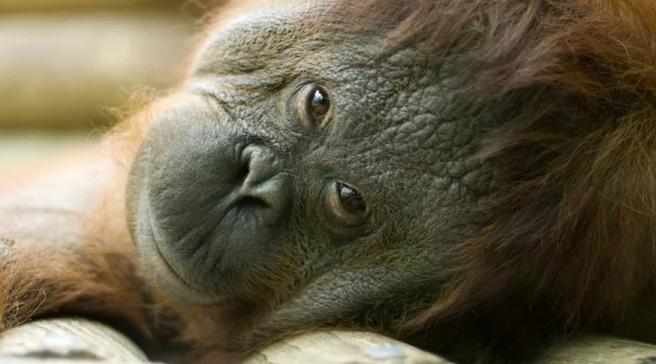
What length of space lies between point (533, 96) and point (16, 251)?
1.31 meters

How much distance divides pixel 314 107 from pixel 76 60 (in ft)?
8.61

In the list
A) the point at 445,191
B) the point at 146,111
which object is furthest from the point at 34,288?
the point at 445,191

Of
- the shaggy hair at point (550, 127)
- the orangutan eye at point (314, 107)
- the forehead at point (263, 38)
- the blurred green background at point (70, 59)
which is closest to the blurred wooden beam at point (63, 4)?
Result: the blurred green background at point (70, 59)

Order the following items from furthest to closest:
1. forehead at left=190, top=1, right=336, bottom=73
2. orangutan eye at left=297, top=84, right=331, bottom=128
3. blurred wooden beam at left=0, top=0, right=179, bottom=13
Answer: blurred wooden beam at left=0, top=0, right=179, bottom=13 < forehead at left=190, top=1, right=336, bottom=73 < orangutan eye at left=297, top=84, right=331, bottom=128

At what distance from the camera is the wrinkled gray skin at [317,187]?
2027mm

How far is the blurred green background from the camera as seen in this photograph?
175 inches

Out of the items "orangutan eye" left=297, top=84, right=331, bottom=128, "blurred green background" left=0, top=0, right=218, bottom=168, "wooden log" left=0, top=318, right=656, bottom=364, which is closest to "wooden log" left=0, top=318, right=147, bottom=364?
"wooden log" left=0, top=318, right=656, bottom=364

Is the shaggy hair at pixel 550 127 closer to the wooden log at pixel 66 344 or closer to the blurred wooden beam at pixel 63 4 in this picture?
the wooden log at pixel 66 344

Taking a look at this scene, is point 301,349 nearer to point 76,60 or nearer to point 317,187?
point 317,187

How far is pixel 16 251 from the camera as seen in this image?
7.87 ft

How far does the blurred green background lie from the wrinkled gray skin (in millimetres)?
2200

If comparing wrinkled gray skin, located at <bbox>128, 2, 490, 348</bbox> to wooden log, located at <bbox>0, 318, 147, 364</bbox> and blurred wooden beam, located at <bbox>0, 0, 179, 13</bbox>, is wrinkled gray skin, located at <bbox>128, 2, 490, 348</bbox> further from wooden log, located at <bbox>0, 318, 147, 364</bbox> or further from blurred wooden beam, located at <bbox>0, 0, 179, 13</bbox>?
blurred wooden beam, located at <bbox>0, 0, 179, 13</bbox>

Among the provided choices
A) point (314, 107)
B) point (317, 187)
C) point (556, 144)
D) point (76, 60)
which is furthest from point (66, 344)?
point (76, 60)

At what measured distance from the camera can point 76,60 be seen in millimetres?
4438
